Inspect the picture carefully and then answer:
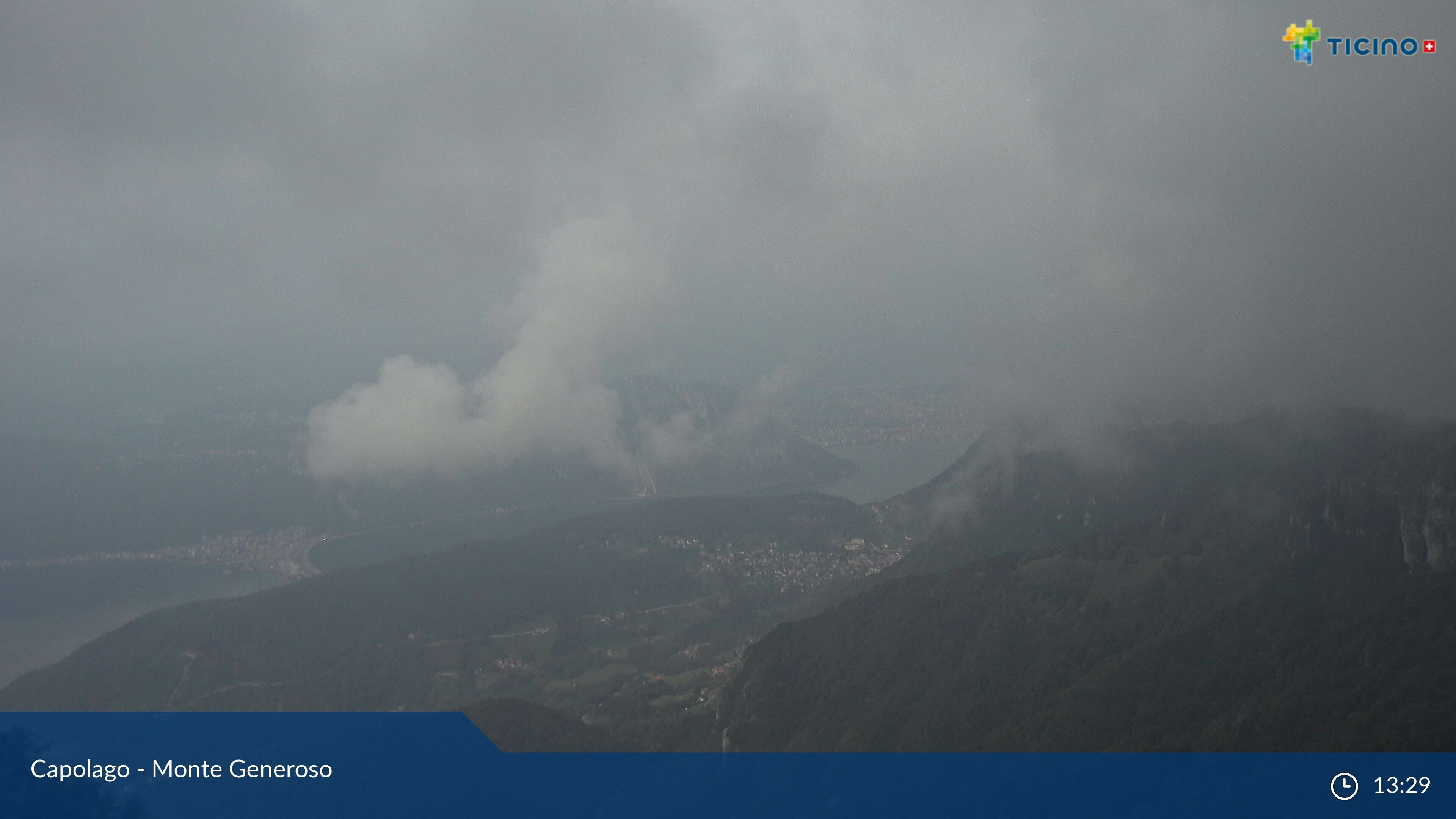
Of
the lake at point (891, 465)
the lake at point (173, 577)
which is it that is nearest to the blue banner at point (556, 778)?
the lake at point (173, 577)

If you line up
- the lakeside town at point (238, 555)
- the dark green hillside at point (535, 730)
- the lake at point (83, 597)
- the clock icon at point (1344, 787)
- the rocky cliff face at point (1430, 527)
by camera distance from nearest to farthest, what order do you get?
1. the clock icon at point (1344, 787)
2. the rocky cliff face at point (1430, 527)
3. the dark green hillside at point (535, 730)
4. the lake at point (83, 597)
5. the lakeside town at point (238, 555)

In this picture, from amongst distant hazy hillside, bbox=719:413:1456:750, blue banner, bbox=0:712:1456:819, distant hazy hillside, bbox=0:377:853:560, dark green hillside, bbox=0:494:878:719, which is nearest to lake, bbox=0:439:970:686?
distant hazy hillside, bbox=0:377:853:560

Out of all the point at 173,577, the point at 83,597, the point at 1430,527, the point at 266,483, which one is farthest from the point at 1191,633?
the point at 266,483

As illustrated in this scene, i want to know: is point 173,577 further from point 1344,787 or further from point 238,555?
point 1344,787

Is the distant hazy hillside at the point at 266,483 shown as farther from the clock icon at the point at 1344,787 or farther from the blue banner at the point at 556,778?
the clock icon at the point at 1344,787

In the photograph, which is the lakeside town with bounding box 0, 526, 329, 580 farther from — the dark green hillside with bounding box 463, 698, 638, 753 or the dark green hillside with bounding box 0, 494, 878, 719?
the dark green hillside with bounding box 463, 698, 638, 753

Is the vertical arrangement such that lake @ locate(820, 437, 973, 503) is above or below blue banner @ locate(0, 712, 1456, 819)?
above

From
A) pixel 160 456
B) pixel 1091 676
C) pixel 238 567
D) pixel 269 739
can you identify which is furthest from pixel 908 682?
pixel 160 456
